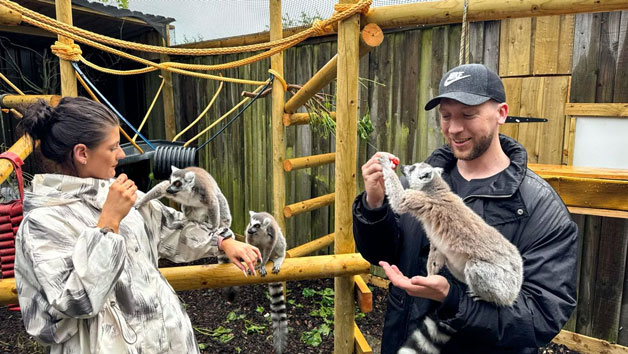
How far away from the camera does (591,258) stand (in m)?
3.49

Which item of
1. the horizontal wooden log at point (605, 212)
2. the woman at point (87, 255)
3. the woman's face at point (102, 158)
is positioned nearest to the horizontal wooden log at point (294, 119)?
the woman at point (87, 255)

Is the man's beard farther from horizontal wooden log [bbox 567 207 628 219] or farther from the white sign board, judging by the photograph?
the white sign board

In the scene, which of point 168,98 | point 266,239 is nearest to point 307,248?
point 266,239

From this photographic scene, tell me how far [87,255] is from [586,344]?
424 centimetres

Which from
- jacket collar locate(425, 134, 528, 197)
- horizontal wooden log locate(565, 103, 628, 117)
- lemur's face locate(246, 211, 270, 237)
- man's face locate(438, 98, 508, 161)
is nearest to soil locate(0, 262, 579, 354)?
lemur's face locate(246, 211, 270, 237)

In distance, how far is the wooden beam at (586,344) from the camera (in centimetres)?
347

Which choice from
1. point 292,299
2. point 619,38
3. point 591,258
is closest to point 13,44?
point 292,299

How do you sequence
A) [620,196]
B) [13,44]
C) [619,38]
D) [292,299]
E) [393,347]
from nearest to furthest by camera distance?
[393,347] < [620,196] < [619,38] < [292,299] < [13,44]

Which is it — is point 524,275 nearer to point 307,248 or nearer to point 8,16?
point 8,16

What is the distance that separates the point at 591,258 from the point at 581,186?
208 cm

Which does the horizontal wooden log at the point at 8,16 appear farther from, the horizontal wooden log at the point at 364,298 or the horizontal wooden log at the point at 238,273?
the horizontal wooden log at the point at 364,298

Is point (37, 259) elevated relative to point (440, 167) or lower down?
lower down

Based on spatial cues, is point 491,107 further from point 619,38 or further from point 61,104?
point 619,38

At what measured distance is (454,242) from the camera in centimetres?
142
